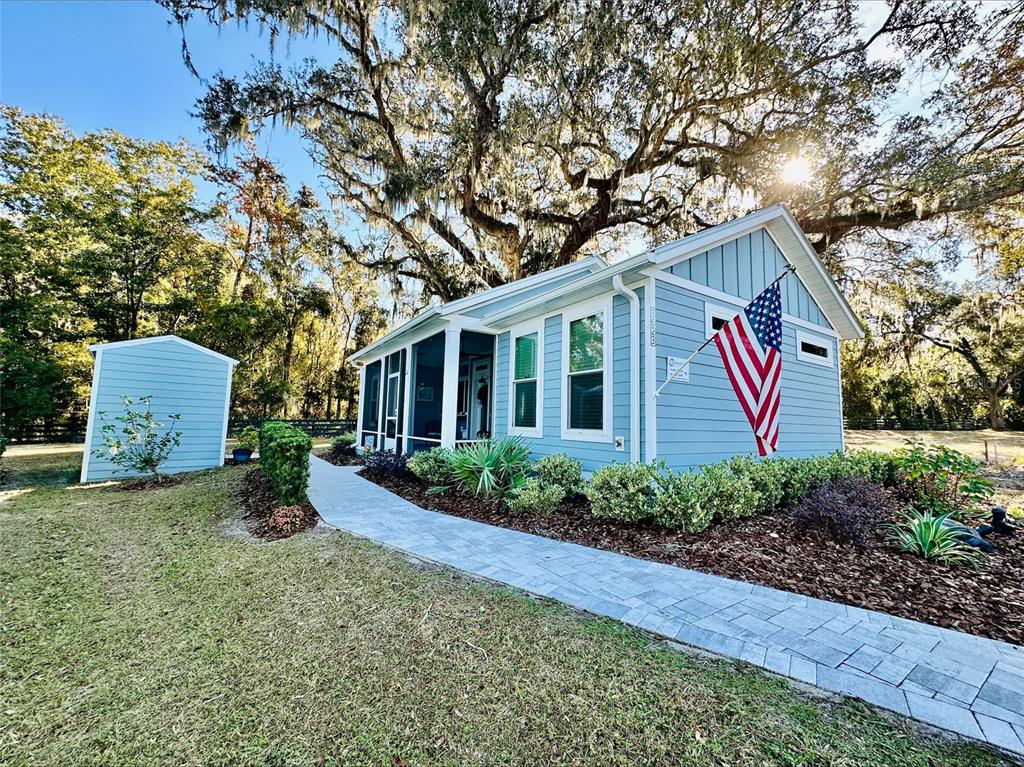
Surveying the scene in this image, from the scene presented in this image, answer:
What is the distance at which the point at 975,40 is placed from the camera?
27.0ft

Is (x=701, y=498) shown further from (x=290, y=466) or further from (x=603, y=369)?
(x=290, y=466)

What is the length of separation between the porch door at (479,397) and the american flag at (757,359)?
235 inches

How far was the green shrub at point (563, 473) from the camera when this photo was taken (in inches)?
234

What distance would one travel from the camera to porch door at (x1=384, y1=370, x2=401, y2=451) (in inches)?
411

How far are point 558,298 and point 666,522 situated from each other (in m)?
3.56

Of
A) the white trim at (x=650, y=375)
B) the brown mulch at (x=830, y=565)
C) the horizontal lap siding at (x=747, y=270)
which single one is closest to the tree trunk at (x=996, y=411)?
the horizontal lap siding at (x=747, y=270)

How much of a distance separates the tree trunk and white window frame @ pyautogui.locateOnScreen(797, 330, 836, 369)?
79.7 feet

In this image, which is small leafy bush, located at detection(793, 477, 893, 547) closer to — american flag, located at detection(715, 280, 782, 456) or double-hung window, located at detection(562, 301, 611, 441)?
american flag, located at detection(715, 280, 782, 456)

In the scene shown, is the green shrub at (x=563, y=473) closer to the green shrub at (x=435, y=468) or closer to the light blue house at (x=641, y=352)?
the light blue house at (x=641, y=352)

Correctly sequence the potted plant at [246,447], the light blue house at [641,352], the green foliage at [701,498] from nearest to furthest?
1. the green foliage at [701,498]
2. the light blue house at [641,352]
3. the potted plant at [246,447]

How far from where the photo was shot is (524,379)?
24.6ft

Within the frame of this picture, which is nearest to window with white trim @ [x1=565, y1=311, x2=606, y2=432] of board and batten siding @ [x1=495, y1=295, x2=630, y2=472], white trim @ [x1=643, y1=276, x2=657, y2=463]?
board and batten siding @ [x1=495, y1=295, x2=630, y2=472]

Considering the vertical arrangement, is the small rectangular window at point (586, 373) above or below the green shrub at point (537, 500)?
above

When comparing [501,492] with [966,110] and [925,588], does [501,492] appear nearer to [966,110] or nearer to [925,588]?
[925,588]
